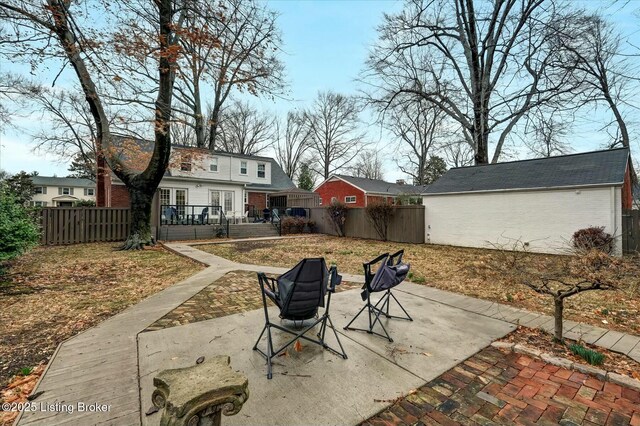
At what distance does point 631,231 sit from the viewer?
394 inches

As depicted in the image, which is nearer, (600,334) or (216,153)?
(600,334)

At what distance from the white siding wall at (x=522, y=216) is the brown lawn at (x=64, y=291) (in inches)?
444

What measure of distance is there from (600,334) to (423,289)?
2518 millimetres

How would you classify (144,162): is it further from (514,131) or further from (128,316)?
(514,131)

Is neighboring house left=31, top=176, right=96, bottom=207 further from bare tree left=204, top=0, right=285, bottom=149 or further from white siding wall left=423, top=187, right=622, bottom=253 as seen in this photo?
white siding wall left=423, top=187, right=622, bottom=253

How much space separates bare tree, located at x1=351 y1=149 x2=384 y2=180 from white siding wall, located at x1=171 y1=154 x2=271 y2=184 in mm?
17419

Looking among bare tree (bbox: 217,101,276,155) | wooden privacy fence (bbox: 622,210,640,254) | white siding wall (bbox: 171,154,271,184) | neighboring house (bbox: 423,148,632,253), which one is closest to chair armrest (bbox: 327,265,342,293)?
neighboring house (bbox: 423,148,632,253)

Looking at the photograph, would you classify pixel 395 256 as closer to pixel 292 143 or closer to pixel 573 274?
pixel 573 274

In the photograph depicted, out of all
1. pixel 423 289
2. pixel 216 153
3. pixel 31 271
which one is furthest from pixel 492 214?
pixel 216 153

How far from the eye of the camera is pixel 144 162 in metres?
15.9

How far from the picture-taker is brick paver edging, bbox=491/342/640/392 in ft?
7.96

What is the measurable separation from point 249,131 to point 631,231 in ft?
110

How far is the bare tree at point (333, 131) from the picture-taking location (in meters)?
34.9

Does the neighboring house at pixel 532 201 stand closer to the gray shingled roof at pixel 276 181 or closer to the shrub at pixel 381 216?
the shrub at pixel 381 216
